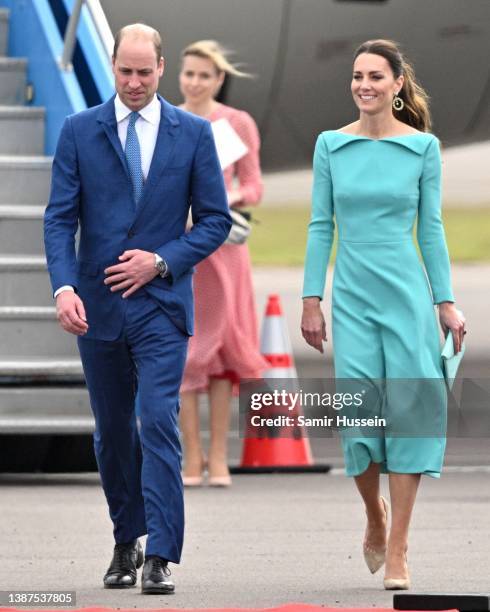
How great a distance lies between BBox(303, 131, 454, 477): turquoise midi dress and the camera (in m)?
4.77

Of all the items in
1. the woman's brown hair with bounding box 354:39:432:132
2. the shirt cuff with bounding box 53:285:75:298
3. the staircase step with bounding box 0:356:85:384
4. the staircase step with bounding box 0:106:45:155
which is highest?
the woman's brown hair with bounding box 354:39:432:132

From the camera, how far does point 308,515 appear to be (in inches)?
259

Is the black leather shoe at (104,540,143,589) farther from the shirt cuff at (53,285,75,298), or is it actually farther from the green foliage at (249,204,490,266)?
the green foliage at (249,204,490,266)

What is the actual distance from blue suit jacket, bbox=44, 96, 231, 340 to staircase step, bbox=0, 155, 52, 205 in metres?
3.20

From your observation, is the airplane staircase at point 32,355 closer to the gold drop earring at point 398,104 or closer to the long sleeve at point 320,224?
the long sleeve at point 320,224

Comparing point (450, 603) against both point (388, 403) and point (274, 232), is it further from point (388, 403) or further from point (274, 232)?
point (274, 232)

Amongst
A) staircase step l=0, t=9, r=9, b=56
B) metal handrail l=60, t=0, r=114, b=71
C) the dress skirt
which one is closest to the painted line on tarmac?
the dress skirt

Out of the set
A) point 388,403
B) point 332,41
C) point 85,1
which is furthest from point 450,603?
point 332,41

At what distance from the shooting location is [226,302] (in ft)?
25.1

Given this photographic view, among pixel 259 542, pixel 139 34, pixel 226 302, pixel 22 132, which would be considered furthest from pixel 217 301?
pixel 139 34

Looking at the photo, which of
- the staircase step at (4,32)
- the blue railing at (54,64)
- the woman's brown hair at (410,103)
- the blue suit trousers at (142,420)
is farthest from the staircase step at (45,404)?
the woman's brown hair at (410,103)

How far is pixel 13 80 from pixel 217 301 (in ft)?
5.79

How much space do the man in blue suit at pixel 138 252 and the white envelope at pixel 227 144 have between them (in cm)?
254

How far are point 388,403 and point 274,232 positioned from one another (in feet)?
91.9
